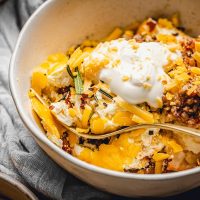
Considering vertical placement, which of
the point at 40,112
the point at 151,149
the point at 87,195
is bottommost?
the point at 87,195

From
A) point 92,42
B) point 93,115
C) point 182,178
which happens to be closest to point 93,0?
point 92,42

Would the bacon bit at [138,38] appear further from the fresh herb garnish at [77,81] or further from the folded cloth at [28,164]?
the folded cloth at [28,164]

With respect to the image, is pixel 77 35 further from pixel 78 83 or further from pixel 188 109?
pixel 188 109

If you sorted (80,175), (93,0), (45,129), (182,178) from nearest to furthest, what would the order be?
1. (182,178)
2. (80,175)
3. (45,129)
4. (93,0)

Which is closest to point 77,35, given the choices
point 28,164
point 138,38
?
point 138,38

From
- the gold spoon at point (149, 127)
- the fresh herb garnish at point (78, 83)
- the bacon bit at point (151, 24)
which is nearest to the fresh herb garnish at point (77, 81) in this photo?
the fresh herb garnish at point (78, 83)

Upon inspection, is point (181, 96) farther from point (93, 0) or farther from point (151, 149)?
point (93, 0)

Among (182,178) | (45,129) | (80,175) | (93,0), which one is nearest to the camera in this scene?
(182,178)
